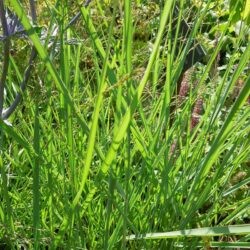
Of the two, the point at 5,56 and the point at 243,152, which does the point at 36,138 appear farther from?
the point at 243,152

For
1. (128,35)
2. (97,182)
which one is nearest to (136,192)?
(97,182)

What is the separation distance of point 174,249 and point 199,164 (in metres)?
0.16

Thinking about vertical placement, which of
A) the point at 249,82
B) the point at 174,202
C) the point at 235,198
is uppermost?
the point at 249,82

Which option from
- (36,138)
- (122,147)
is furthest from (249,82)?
(122,147)

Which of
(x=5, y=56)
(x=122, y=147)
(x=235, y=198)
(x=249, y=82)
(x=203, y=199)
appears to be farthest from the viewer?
(x=235, y=198)

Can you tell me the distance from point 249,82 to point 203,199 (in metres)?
0.39

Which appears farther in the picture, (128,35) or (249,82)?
(128,35)

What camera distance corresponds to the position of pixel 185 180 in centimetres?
106

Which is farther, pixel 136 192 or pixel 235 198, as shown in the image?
pixel 235 198

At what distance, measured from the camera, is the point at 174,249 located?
104 centimetres

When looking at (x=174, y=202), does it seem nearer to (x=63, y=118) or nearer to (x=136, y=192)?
(x=136, y=192)

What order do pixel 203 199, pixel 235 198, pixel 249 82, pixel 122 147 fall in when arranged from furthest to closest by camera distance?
1. pixel 235 198
2. pixel 122 147
3. pixel 203 199
4. pixel 249 82

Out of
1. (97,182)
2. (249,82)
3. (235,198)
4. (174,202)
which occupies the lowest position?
(235,198)

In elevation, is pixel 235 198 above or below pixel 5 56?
below
